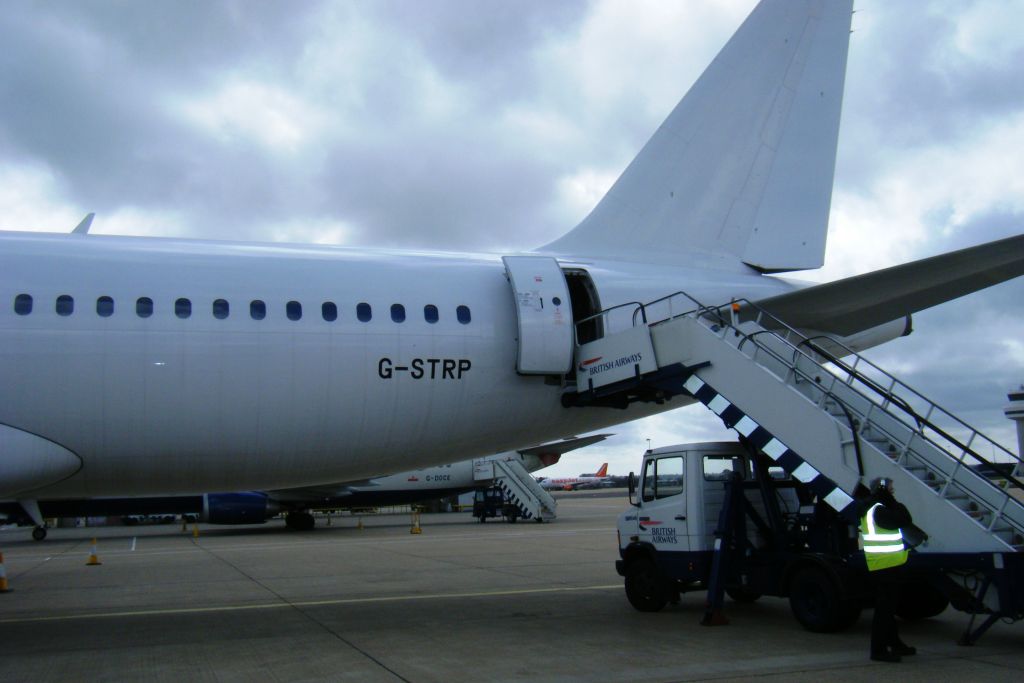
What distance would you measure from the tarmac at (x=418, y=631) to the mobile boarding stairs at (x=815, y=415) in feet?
3.91

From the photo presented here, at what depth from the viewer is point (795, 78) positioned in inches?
545

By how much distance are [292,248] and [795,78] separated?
28.0 ft

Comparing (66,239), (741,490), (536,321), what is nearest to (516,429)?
(536,321)

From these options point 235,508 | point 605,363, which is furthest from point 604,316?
point 235,508

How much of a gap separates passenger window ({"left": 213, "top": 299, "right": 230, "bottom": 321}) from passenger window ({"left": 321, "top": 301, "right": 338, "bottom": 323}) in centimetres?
117

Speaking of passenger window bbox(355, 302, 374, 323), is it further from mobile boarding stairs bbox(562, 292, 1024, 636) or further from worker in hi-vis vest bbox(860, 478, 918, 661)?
worker in hi-vis vest bbox(860, 478, 918, 661)

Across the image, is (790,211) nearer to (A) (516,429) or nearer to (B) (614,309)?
(B) (614,309)

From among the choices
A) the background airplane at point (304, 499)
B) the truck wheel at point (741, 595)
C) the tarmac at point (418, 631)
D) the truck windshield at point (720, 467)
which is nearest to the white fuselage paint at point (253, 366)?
the truck windshield at point (720, 467)

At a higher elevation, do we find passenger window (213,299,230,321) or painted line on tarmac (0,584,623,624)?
passenger window (213,299,230,321)

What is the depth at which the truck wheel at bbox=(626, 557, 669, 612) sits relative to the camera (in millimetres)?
11703

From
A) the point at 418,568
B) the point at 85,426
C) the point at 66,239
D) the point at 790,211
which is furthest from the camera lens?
the point at 418,568

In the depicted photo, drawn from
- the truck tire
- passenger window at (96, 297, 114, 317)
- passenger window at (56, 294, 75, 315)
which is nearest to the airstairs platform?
the truck tire

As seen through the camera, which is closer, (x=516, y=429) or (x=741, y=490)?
(x=741, y=490)

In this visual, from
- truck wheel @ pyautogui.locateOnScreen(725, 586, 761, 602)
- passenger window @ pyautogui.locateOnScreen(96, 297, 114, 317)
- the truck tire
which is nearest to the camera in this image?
the truck tire
